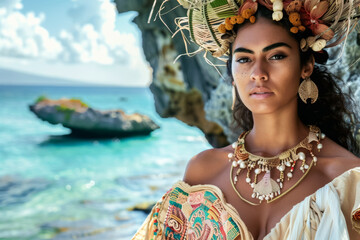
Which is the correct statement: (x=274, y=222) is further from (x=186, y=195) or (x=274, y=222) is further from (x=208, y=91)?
(x=208, y=91)

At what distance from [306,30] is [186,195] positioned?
76 cm

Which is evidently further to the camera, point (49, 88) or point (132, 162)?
point (49, 88)

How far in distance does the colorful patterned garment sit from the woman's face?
34 centimetres

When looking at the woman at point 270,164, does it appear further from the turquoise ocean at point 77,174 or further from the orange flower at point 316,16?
the turquoise ocean at point 77,174

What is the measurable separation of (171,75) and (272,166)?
5129 mm

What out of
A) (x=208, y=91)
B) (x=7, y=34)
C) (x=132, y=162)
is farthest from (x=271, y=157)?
(x=7, y=34)

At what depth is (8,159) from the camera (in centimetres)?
1978

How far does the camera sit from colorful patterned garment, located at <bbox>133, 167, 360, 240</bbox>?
4.32ft

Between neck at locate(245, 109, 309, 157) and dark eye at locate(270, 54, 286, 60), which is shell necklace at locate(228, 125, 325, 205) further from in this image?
dark eye at locate(270, 54, 286, 60)

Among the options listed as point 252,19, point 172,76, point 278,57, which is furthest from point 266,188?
point 172,76

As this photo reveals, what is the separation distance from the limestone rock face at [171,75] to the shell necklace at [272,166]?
425 cm

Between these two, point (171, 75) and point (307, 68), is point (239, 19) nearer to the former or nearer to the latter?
point (307, 68)

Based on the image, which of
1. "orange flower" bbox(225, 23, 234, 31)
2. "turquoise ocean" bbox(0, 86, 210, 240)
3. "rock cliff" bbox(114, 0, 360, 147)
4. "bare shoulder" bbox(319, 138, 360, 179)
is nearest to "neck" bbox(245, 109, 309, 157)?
"bare shoulder" bbox(319, 138, 360, 179)

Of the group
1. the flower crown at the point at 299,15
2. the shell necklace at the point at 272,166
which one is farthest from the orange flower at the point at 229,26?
the shell necklace at the point at 272,166
